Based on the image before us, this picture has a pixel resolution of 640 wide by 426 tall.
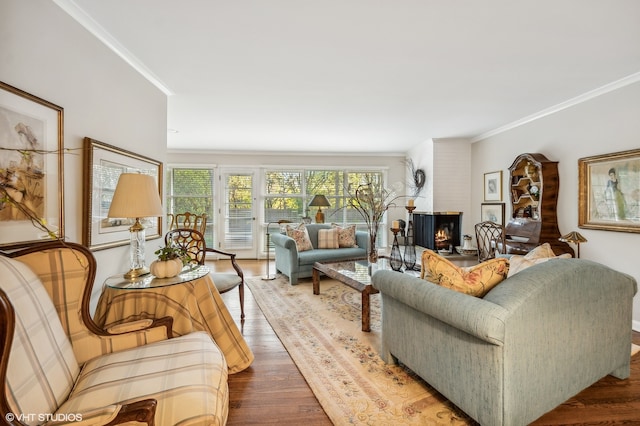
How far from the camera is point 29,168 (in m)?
1.63

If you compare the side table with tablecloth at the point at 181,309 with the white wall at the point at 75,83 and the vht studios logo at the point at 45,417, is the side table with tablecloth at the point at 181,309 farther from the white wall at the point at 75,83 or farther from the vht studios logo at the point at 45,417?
the vht studios logo at the point at 45,417

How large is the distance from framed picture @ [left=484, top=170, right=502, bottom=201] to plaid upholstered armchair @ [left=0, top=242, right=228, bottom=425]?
471cm

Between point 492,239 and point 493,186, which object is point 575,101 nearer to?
point 493,186

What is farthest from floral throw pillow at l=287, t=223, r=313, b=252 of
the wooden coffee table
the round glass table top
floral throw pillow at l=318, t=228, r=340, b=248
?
the round glass table top

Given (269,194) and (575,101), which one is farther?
(269,194)

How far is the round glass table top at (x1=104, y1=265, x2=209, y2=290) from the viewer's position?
196 centimetres

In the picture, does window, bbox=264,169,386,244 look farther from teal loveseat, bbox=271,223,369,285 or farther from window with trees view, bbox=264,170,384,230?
teal loveseat, bbox=271,223,369,285

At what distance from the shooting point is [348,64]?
8.75ft

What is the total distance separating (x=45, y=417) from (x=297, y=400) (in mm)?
1233

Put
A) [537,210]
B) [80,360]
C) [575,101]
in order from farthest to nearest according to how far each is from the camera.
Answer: [537,210], [575,101], [80,360]

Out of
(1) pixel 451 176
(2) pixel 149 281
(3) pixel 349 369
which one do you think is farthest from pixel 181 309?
(1) pixel 451 176

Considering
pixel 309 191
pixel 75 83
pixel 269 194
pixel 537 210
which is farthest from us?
pixel 309 191

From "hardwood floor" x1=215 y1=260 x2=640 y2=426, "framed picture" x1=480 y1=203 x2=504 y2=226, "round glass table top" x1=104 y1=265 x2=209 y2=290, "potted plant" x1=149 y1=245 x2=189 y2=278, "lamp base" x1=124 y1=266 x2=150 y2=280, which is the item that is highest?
"framed picture" x1=480 y1=203 x2=504 y2=226

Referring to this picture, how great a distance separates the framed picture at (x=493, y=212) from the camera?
15.6 feet
